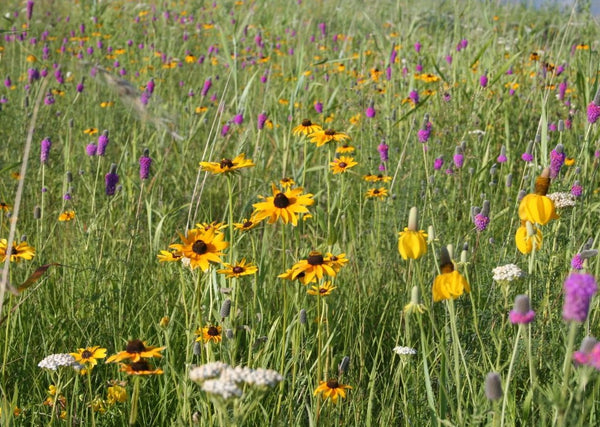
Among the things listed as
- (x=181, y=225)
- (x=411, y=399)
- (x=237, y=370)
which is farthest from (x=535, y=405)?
(x=181, y=225)

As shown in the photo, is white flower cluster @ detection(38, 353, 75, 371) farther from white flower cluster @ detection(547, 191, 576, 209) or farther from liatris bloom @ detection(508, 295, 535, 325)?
white flower cluster @ detection(547, 191, 576, 209)

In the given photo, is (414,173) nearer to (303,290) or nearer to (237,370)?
(303,290)

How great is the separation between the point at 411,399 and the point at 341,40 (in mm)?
5403

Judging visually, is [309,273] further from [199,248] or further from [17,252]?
[17,252]

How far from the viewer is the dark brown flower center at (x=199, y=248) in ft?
4.91

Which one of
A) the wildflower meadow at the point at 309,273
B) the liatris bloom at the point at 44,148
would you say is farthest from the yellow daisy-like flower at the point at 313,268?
the liatris bloom at the point at 44,148

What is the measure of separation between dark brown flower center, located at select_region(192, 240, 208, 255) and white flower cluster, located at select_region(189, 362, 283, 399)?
47 centimetres

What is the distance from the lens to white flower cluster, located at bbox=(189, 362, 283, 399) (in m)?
0.97

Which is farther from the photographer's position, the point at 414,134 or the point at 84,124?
the point at 84,124

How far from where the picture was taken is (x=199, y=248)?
1497 mm

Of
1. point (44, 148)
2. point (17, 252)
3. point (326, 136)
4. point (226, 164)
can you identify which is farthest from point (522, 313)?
point (44, 148)

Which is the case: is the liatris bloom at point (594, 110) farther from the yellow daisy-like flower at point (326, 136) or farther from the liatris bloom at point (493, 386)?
the liatris bloom at point (493, 386)

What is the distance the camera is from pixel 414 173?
3.15 metres

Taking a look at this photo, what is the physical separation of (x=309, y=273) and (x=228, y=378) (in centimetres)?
52
